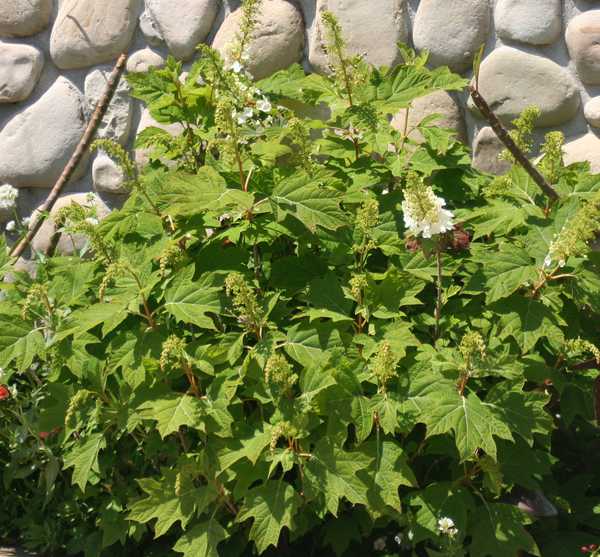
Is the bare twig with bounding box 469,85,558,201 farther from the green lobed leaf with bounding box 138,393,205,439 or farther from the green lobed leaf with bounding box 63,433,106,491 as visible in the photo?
the green lobed leaf with bounding box 63,433,106,491

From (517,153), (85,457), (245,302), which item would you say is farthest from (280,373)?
(517,153)

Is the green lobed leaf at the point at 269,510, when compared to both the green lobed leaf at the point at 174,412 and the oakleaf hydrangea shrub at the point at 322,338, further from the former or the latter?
the green lobed leaf at the point at 174,412

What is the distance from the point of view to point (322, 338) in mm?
2221

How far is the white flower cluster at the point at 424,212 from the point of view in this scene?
2.07 meters

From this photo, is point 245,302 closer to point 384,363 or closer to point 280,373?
point 280,373

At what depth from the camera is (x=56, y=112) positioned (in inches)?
148

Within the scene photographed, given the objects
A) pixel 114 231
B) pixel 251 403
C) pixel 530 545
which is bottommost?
pixel 530 545

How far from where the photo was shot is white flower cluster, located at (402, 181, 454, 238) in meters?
2.07

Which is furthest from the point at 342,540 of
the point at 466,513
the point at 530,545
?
the point at 530,545

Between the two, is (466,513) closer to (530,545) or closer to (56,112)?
(530,545)

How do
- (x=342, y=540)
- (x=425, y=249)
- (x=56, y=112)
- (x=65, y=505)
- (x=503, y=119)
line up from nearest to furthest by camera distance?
(x=425, y=249) < (x=342, y=540) < (x=65, y=505) < (x=503, y=119) < (x=56, y=112)

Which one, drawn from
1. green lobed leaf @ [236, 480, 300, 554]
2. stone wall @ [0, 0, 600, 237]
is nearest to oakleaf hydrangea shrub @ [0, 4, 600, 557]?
green lobed leaf @ [236, 480, 300, 554]

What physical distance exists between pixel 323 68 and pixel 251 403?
4.67 feet

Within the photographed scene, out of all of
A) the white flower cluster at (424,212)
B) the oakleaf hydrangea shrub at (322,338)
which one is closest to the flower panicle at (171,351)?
the oakleaf hydrangea shrub at (322,338)
